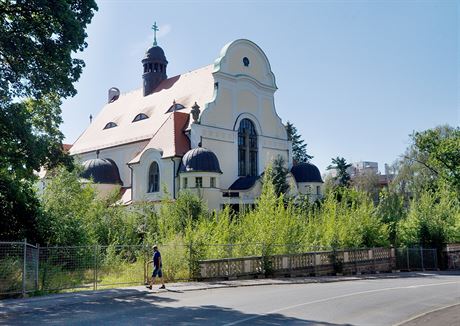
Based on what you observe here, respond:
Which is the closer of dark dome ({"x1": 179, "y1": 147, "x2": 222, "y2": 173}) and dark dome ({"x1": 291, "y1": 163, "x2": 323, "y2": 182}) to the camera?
dark dome ({"x1": 179, "y1": 147, "x2": 222, "y2": 173})

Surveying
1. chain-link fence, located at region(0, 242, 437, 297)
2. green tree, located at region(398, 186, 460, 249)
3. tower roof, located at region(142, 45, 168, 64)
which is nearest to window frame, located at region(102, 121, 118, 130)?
tower roof, located at region(142, 45, 168, 64)

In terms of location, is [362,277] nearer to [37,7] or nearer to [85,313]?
[85,313]

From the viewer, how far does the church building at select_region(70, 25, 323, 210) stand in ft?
132

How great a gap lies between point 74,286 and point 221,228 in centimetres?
787

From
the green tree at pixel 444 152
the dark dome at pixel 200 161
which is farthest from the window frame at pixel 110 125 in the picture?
the green tree at pixel 444 152

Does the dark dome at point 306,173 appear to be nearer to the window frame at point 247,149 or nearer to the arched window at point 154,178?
the window frame at point 247,149

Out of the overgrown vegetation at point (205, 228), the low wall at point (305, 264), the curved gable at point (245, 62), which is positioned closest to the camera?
the overgrown vegetation at point (205, 228)

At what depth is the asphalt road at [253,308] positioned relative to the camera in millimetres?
11117

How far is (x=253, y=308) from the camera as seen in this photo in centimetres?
1288

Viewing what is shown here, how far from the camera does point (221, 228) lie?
23141mm

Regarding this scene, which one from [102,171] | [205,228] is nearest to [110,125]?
[102,171]

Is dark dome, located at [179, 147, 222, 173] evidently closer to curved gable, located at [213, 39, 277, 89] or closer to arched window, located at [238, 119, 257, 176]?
arched window, located at [238, 119, 257, 176]

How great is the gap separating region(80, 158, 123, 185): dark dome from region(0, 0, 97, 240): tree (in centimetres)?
2836

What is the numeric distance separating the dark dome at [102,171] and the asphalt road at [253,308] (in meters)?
30.1
